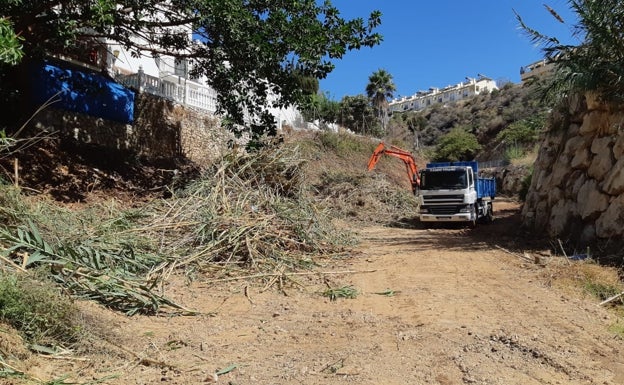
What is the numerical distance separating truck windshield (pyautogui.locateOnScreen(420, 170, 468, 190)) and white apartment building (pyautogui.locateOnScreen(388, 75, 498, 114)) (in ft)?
291

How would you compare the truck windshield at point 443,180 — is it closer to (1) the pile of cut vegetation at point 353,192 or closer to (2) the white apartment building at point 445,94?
(1) the pile of cut vegetation at point 353,192

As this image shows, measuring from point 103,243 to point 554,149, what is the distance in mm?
11801

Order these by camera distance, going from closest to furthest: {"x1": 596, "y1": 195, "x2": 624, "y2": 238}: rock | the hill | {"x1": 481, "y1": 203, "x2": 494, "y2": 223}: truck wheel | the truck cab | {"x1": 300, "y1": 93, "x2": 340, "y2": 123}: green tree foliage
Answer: the hill
{"x1": 596, "y1": 195, "x2": 624, "y2": 238}: rock
the truck cab
{"x1": 481, "y1": 203, "x2": 494, "y2": 223}: truck wheel
{"x1": 300, "y1": 93, "x2": 340, "y2": 123}: green tree foliage

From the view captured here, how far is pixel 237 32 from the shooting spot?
11570mm

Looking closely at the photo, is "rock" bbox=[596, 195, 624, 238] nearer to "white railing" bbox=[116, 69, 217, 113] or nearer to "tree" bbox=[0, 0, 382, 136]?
"tree" bbox=[0, 0, 382, 136]

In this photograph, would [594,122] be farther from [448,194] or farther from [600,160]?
[448,194]

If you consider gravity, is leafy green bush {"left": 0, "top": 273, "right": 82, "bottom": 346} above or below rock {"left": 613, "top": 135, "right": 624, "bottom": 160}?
below

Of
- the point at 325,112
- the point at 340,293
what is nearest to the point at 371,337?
the point at 340,293

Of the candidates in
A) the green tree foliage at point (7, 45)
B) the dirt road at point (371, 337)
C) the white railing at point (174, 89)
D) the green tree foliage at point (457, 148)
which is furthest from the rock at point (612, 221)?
the green tree foliage at point (457, 148)

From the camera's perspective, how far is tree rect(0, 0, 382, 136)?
1048cm

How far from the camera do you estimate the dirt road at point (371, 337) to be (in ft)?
14.4

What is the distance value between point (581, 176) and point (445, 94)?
116 meters

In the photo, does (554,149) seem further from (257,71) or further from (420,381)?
(420,381)

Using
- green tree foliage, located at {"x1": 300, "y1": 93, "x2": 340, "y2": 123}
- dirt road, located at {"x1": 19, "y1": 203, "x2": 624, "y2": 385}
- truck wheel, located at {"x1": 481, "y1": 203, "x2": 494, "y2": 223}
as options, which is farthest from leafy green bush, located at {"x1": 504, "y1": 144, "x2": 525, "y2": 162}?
dirt road, located at {"x1": 19, "y1": 203, "x2": 624, "y2": 385}
